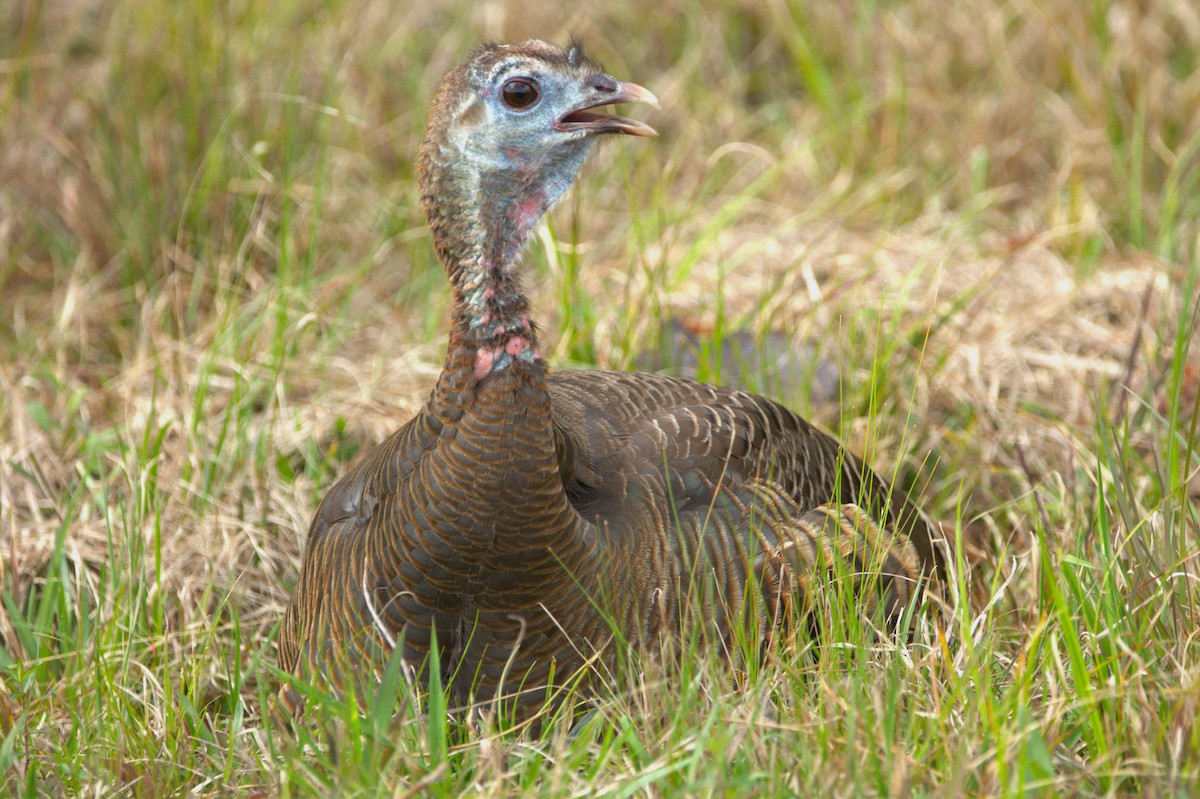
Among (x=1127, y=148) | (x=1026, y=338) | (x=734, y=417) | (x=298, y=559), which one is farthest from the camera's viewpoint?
(x=1127, y=148)

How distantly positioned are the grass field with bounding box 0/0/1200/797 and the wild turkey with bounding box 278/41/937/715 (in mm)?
147

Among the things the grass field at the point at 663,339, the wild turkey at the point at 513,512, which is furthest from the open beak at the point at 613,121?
the grass field at the point at 663,339

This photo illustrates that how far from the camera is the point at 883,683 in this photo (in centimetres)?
263

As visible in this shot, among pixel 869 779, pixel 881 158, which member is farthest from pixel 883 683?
pixel 881 158

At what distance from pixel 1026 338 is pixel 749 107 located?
2292 mm

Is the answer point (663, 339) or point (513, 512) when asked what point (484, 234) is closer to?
point (513, 512)

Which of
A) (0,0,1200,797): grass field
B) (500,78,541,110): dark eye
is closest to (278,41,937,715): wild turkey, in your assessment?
(500,78,541,110): dark eye

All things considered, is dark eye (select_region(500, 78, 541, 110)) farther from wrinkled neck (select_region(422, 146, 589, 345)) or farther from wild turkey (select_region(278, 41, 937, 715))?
wrinkled neck (select_region(422, 146, 589, 345))

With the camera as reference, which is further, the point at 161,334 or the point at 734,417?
the point at 161,334

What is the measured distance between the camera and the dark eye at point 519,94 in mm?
2828

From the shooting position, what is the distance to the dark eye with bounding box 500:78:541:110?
9.28ft

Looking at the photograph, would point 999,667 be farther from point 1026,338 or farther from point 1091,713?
point 1026,338

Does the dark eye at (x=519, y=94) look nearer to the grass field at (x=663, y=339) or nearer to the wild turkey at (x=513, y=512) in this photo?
the wild turkey at (x=513, y=512)

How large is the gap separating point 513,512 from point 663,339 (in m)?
1.69
